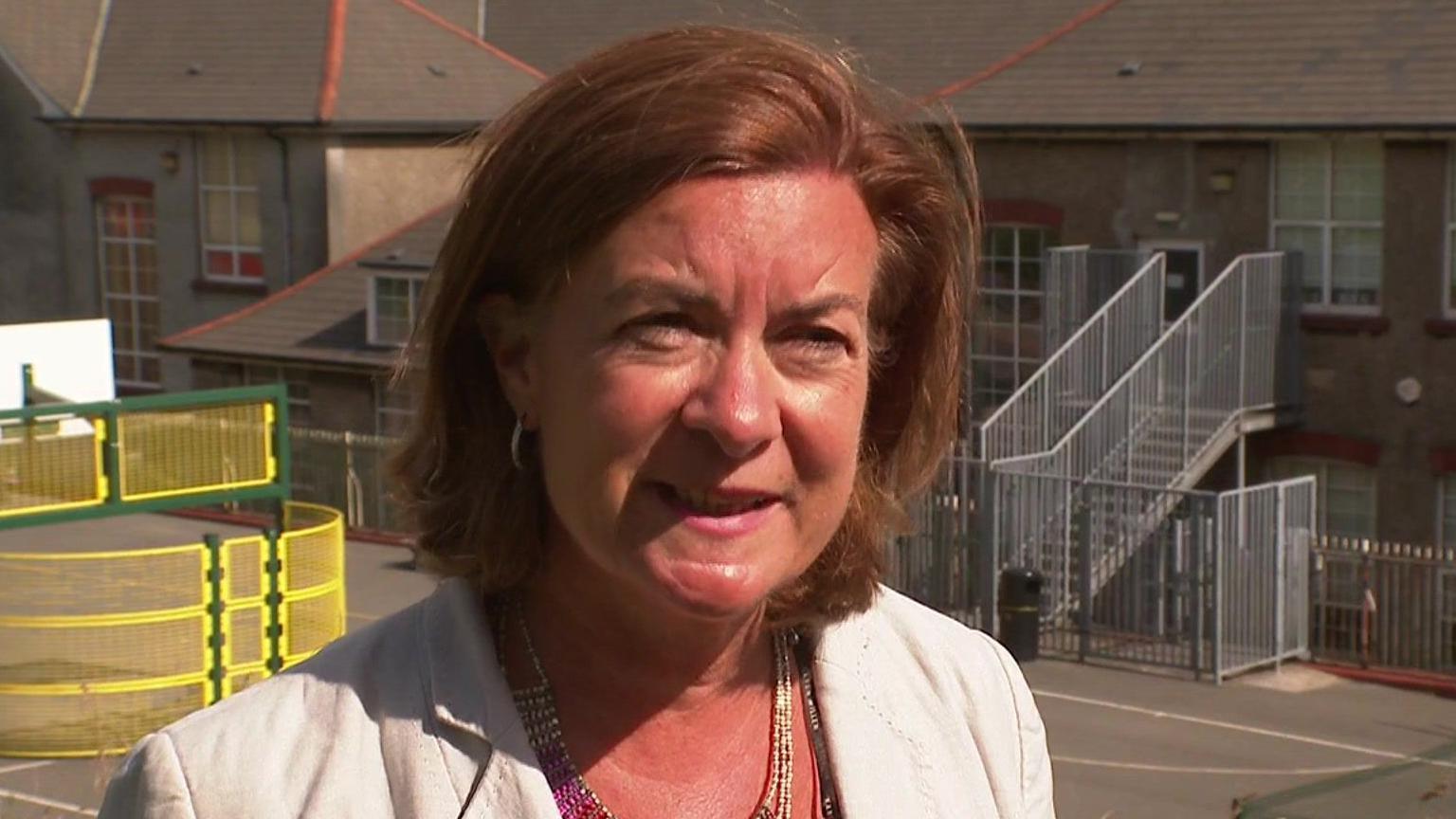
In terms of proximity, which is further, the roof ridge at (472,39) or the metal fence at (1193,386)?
the roof ridge at (472,39)

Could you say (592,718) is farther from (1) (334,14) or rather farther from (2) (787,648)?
(1) (334,14)

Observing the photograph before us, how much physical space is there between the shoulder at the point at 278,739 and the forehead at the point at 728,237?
1.99 feet

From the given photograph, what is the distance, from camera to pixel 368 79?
40.6 metres

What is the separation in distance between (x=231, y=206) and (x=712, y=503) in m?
38.9

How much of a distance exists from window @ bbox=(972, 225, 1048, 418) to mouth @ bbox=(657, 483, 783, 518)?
27328 millimetres

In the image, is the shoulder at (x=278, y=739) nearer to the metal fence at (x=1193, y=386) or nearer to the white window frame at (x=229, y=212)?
the metal fence at (x=1193, y=386)

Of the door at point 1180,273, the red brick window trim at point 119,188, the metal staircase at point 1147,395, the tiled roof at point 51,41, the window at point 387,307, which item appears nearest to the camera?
the metal staircase at point 1147,395

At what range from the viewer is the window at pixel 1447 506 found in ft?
87.0

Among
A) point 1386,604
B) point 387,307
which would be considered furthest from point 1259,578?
point 387,307

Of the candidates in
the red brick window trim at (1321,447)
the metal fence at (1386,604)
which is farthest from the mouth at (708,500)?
the red brick window trim at (1321,447)

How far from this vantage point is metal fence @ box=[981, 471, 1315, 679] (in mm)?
23266

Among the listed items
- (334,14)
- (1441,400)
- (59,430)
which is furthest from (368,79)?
(59,430)

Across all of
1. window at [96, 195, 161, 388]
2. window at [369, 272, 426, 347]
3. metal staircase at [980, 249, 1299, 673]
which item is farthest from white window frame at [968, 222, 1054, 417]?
window at [96, 195, 161, 388]

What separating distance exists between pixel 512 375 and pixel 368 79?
1516 inches
